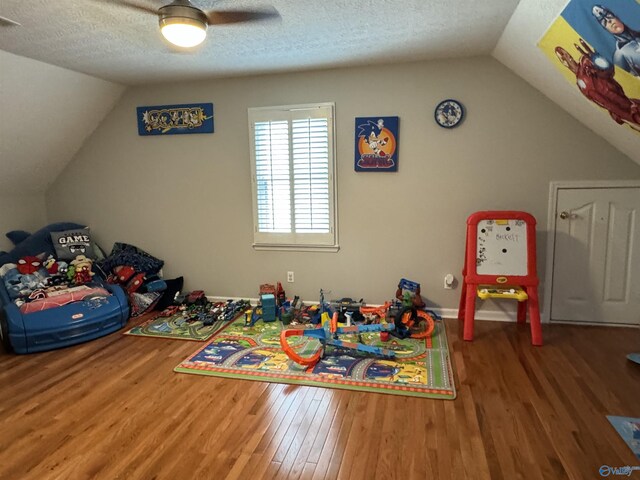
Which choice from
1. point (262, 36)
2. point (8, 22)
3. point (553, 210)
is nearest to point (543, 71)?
point (553, 210)

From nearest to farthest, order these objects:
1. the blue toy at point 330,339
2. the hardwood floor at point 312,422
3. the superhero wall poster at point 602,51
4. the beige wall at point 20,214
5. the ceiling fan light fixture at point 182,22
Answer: the superhero wall poster at point 602,51
the hardwood floor at point 312,422
the ceiling fan light fixture at point 182,22
the blue toy at point 330,339
the beige wall at point 20,214

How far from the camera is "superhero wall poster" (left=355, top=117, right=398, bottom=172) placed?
3.69 m

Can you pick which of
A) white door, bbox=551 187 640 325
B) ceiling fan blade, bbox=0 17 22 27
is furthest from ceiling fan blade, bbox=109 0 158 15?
white door, bbox=551 187 640 325

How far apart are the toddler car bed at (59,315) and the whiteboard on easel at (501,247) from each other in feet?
10.6

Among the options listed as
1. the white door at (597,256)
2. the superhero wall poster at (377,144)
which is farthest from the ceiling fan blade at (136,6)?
the white door at (597,256)

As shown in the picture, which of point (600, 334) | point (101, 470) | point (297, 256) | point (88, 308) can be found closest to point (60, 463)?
point (101, 470)

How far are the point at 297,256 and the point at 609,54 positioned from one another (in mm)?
2901

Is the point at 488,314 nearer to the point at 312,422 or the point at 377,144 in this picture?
the point at 377,144

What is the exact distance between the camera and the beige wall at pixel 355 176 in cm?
346

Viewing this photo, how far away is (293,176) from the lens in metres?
3.95

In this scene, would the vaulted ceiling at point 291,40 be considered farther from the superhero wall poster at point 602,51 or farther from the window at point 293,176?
the window at point 293,176

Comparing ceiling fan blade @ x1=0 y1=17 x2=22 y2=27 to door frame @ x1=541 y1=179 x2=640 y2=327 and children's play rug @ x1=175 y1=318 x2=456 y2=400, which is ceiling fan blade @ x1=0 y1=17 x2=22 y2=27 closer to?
children's play rug @ x1=175 y1=318 x2=456 y2=400

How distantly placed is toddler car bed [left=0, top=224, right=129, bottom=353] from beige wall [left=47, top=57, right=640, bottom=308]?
849 millimetres

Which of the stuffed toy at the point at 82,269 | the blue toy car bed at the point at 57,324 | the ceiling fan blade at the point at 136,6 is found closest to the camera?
the ceiling fan blade at the point at 136,6
